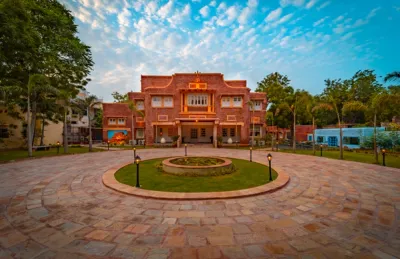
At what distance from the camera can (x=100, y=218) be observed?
383 cm

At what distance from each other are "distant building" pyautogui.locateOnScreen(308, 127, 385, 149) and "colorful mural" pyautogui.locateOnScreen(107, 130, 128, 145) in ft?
97.9

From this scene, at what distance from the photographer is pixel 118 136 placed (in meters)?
25.7

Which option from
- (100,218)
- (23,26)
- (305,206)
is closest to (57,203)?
(100,218)

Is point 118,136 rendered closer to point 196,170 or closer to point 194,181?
point 196,170

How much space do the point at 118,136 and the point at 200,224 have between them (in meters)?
25.5

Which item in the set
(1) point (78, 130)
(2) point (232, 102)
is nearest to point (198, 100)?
(2) point (232, 102)

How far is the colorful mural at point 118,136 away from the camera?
25531 millimetres

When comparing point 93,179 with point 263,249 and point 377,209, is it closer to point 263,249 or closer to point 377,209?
point 263,249

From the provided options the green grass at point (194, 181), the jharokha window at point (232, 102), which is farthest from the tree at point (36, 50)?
the jharokha window at point (232, 102)

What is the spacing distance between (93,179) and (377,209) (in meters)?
9.60

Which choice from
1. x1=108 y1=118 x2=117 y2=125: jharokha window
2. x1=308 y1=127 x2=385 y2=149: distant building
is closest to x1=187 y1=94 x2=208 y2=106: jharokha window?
x1=108 y1=118 x2=117 y2=125: jharokha window

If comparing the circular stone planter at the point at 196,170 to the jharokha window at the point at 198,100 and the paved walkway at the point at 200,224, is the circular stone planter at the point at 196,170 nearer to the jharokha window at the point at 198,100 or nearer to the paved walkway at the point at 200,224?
the paved walkway at the point at 200,224

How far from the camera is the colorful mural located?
25531 millimetres

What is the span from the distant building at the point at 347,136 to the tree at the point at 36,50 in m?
32.2
